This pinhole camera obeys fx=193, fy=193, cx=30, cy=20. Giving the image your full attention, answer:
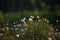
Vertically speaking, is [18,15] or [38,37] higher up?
[18,15]

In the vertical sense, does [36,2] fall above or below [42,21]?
above

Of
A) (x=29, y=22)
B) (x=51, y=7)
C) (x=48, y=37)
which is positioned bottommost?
(x=48, y=37)

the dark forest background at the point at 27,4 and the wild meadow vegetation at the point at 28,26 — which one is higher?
the dark forest background at the point at 27,4

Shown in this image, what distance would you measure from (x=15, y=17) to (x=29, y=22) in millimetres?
216

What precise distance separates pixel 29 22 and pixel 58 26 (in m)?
0.44

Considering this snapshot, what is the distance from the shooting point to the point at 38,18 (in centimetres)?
282

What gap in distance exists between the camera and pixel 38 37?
2811mm

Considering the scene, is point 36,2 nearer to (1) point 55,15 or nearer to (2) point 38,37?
(1) point 55,15

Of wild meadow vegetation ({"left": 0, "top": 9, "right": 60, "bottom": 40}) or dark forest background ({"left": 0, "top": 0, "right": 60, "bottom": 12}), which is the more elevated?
dark forest background ({"left": 0, "top": 0, "right": 60, "bottom": 12})

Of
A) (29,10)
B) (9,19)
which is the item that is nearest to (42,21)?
(29,10)

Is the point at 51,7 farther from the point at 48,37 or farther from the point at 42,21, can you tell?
the point at 48,37

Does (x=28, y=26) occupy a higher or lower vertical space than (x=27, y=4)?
lower

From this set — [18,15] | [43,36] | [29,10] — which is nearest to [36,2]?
[29,10]

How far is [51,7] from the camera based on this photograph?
2.87 m
